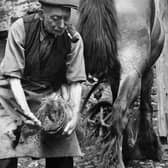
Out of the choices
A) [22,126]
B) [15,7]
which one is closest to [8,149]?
[22,126]

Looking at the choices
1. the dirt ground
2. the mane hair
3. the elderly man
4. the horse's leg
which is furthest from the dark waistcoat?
the dirt ground

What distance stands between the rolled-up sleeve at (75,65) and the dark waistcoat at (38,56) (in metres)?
0.04

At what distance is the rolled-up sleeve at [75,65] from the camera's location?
4.09 metres

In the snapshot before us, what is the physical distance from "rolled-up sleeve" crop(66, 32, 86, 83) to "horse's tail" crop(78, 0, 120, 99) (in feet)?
3.81

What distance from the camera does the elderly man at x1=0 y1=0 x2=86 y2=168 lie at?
391 centimetres

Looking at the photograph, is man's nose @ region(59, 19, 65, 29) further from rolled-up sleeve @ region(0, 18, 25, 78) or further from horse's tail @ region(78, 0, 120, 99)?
horse's tail @ region(78, 0, 120, 99)

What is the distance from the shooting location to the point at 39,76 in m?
4.10

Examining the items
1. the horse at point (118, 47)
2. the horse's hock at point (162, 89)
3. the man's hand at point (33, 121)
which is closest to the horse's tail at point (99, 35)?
the horse at point (118, 47)

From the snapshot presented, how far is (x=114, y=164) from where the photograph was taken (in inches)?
209

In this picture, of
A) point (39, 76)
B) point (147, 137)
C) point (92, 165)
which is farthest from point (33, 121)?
point (147, 137)

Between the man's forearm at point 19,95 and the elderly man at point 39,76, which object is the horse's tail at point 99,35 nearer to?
the elderly man at point 39,76

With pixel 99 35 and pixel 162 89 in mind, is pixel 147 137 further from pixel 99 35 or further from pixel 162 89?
pixel 162 89

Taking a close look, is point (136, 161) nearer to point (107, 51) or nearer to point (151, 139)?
point (151, 139)

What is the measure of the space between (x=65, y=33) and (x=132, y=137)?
2.27 metres
